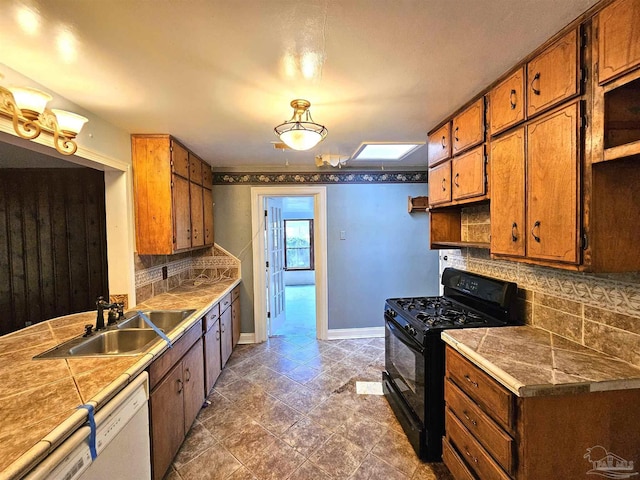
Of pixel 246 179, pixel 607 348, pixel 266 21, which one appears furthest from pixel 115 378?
pixel 246 179

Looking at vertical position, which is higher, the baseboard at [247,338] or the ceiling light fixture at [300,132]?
the ceiling light fixture at [300,132]

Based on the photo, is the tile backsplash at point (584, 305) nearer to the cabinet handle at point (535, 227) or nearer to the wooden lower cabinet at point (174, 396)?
the cabinet handle at point (535, 227)

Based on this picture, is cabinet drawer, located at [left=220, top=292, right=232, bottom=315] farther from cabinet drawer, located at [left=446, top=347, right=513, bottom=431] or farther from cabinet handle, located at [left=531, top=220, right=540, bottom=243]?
cabinet handle, located at [left=531, top=220, right=540, bottom=243]

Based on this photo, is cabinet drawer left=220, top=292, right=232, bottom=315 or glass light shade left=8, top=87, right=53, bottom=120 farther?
cabinet drawer left=220, top=292, right=232, bottom=315

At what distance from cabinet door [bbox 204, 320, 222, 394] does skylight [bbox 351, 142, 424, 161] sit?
2350mm

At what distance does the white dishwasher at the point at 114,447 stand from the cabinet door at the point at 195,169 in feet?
7.15

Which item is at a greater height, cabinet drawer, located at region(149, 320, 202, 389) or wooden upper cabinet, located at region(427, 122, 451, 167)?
wooden upper cabinet, located at region(427, 122, 451, 167)

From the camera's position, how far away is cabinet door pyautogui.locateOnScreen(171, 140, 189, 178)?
2.60 metres

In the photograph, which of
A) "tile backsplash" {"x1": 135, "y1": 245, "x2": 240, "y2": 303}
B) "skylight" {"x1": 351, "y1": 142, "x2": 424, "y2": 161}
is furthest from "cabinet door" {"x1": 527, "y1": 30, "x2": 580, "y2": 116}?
"tile backsplash" {"x1": 135, "y1": 245, "x2": 240, "y2": 303}

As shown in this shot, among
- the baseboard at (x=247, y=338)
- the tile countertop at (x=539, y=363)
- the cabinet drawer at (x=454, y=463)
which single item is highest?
the tile countertop at (x=539, y=363)

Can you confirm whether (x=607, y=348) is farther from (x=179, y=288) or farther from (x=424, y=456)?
(x=179, y=288)

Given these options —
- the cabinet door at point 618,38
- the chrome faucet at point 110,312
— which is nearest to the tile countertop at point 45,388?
the chrome faucet at point 110,312

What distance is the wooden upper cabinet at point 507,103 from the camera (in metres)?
Answer: 1.51

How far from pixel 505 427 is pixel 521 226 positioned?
0.98m
